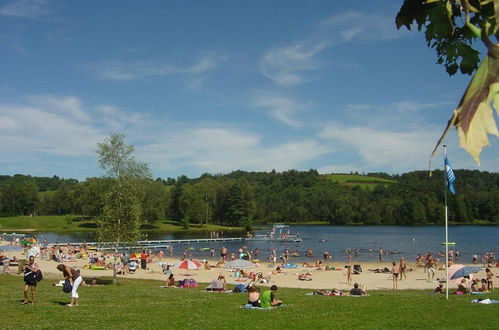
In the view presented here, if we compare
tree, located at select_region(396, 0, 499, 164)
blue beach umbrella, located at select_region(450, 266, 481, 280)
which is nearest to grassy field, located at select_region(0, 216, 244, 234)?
blue beach umbrella, located at select_region(450, 266, 481, 280)

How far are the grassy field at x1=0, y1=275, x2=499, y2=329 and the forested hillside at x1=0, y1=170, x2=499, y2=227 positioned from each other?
80.5 meters

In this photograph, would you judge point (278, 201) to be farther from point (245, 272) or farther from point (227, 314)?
point (227, 314)

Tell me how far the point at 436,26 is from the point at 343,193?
620ft

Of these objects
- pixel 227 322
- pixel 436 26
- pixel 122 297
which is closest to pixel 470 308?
pixel 227 322

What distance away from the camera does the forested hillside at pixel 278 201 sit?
4884 inches

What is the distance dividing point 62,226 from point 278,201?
82.2 metres

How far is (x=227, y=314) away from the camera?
587 inches

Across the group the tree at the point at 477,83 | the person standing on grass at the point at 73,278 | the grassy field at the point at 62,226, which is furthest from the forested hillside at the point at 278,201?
the tree at the point at 477,83

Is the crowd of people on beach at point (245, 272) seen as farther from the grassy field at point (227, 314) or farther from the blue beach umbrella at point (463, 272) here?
the grassy field at point (227, 314)

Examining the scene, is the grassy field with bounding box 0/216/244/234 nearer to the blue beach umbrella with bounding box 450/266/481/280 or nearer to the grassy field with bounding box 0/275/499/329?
the blue beach umbrella with bounding box 450/266/481/280

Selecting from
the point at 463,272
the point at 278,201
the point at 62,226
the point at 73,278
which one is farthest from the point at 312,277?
the point at 278,201

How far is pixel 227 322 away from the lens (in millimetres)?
13328

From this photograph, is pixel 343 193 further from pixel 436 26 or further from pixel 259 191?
pixel 436 26

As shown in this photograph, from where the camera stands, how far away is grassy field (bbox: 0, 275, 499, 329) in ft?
41.2
